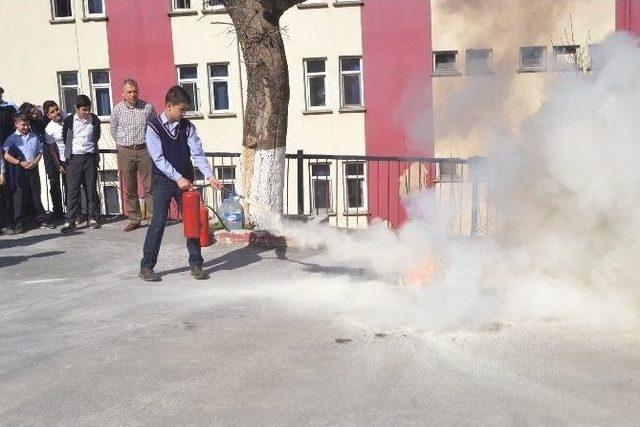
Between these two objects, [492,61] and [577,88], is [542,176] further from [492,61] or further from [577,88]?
[492,61]

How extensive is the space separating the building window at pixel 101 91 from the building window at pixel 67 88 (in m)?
0.59

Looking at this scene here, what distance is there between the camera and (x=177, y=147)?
7539 mm

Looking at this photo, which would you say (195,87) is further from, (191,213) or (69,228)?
(191,213)

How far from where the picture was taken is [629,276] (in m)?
5.64

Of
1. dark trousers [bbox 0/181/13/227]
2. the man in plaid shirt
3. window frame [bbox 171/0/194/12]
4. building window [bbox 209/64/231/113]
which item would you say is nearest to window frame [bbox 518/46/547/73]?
the man in plaid shirt

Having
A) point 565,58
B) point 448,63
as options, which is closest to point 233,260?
point 448,63

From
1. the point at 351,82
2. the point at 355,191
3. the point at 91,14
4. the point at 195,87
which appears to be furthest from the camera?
the point at 91,14

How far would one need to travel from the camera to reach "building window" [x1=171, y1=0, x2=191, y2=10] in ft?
74.0

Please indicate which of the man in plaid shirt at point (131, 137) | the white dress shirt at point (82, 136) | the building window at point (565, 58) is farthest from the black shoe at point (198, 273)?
the building window at point (565, 58)

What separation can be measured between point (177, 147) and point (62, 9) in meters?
18.2

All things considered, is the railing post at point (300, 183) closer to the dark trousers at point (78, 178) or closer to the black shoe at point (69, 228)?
the dark trousers at point (78, 178)

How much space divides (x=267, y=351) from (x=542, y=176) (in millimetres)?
2744

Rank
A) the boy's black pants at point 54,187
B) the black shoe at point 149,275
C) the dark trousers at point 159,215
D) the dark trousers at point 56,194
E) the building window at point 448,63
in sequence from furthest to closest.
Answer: the dark trousers at point 56,194
the boy's black pants at point 54,187
the building window at point 448,63
the black shoe at point 149,275
the dark trousers at point 159,215

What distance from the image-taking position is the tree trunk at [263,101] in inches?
372
